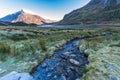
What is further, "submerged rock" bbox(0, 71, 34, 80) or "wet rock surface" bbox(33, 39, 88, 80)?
"wet rock surface" bbox(33, 39, 88, 80)

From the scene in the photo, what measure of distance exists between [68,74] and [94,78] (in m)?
2.32

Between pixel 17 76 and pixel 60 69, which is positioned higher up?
pixel 17 76

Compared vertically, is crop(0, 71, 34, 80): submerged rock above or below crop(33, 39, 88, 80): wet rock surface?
above

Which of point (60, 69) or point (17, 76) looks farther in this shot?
point (60, 69)

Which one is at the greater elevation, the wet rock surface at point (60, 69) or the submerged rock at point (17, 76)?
the submerged rock at point (17, 76)

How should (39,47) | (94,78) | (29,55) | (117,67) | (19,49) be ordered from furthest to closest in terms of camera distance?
(39,47)
(19,49)
(29,55)
(117,67)
(94,78)

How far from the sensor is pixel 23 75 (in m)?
14.0

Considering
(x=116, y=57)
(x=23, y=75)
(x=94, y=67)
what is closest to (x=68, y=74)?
(x=94, y=67)

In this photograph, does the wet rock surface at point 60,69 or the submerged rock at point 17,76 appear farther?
the wet rock surface at point 60,69

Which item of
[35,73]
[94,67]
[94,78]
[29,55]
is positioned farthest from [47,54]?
[94,78]

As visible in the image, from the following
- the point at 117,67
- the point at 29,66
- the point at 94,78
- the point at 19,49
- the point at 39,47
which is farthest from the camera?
the point at 39,47

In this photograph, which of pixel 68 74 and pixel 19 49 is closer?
pixel 68 74

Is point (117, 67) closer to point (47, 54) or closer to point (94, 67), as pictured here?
point (94, 67)

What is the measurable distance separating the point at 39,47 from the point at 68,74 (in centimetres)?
928
